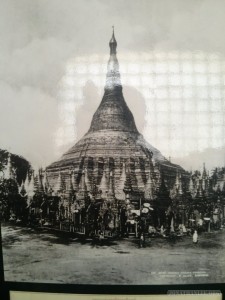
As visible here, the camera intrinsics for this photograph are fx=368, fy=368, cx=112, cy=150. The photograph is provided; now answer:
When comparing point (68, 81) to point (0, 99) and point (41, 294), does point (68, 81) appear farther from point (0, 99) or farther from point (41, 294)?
point (41, 294)

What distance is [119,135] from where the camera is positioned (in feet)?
3.29

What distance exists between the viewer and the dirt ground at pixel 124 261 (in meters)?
0.98

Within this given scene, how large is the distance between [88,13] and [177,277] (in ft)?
2.45

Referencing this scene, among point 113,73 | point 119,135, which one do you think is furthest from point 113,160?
point 113,73

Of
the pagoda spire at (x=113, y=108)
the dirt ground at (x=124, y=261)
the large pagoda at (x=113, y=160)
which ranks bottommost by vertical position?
the dirt ground at (x=124, y=261)

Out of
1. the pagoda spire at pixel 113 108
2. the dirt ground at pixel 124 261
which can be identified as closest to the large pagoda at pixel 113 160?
the pagoda spire at pixel 113 108

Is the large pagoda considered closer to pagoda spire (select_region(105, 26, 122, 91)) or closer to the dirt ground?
pagoda spire (select_region(105, 26, 122, 91))

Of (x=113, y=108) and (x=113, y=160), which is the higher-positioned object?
(x=113, y=108)

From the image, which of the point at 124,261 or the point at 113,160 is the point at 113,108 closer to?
the point at 113,160

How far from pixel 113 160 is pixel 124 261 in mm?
273

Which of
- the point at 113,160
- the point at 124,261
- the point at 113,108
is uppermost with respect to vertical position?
the point at 113,108

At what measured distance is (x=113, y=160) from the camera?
100 centimetres

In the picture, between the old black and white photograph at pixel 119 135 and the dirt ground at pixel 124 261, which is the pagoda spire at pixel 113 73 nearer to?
the old black and white photograph at pixel 119 135

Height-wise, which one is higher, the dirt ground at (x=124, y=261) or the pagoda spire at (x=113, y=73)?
the pagoda spire at (x=113, y=73)
